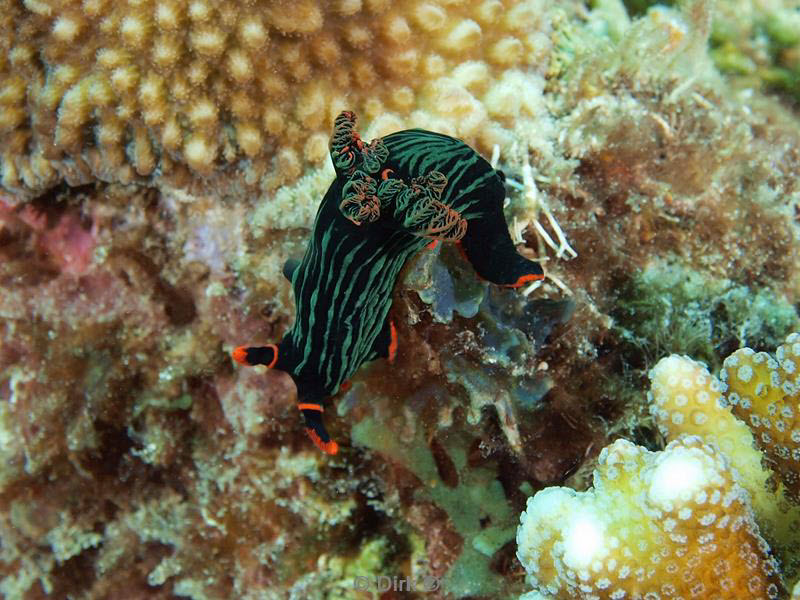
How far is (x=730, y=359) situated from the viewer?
1993 millimetres

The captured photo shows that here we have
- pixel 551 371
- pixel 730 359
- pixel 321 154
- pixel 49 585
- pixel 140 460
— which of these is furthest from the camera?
pixel 49 585

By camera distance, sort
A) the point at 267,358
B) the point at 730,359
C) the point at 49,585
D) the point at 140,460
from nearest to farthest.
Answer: the point at 730,359
the point at 267,358
the point at 140,460
the point at 49,585

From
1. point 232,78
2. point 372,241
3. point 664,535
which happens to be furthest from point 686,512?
point 232,78

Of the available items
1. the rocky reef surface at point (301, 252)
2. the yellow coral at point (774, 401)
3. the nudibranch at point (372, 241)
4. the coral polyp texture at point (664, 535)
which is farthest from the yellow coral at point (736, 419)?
the nudibranch at point (372, 241)

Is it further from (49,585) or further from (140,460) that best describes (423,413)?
(49,585)

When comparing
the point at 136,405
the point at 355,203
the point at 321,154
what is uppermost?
the point at 355,203

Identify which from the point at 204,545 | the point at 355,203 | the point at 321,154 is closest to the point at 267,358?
the point at 355,203

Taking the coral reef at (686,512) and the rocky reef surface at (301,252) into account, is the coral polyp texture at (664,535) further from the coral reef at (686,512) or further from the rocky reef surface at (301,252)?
the rocky reef surface at (301,252)

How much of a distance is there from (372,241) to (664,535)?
1462mm

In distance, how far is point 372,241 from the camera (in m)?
2.28

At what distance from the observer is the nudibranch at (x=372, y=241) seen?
7.12 ft

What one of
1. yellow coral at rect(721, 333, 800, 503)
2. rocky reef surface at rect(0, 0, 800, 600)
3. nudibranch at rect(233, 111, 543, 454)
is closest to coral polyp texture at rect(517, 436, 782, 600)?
yellow coral at rect(721, 333, 800, 503)

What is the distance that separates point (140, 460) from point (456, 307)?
2.65 metres

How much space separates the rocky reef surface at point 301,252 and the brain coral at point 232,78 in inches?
0.6
